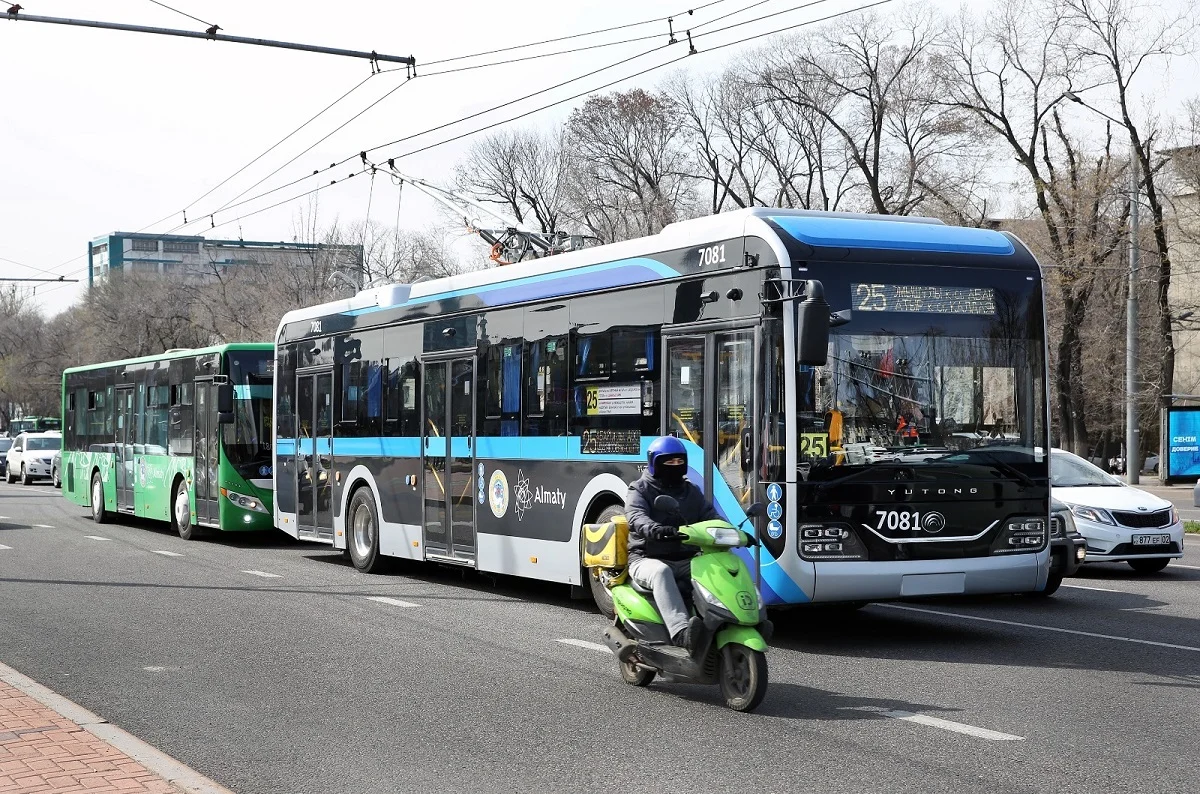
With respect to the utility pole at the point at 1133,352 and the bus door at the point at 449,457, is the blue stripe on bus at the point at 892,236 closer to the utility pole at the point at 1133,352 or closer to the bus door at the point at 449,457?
the bus door at the point at 449,457

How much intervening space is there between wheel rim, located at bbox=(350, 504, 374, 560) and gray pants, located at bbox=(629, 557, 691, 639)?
849 centimetres

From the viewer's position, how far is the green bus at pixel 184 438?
21312 millimetres

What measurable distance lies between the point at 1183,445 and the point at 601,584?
2878cm

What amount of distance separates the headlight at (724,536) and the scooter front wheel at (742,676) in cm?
57

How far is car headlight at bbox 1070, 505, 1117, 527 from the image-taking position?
1594 centimetres

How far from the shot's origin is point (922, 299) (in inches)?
413

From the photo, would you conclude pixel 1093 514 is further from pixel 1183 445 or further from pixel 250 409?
pixel 1183 445

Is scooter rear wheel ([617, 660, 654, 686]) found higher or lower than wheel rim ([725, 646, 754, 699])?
lower

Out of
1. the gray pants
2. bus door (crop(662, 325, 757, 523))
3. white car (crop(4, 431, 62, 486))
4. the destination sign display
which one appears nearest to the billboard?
the destination sign display

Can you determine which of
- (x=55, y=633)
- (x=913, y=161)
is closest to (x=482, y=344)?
(x=55, y=633)

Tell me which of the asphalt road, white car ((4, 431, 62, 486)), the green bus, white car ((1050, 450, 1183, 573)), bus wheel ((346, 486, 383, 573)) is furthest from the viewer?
white car ((4, 431, 62, 486))

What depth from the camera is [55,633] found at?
11.3 metres

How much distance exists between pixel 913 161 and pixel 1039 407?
3604cm

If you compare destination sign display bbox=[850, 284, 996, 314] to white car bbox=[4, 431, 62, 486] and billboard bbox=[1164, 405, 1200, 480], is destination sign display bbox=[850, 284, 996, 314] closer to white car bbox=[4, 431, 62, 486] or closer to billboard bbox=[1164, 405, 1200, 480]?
billboard bbox=[1164, 405, 1200, 480]
